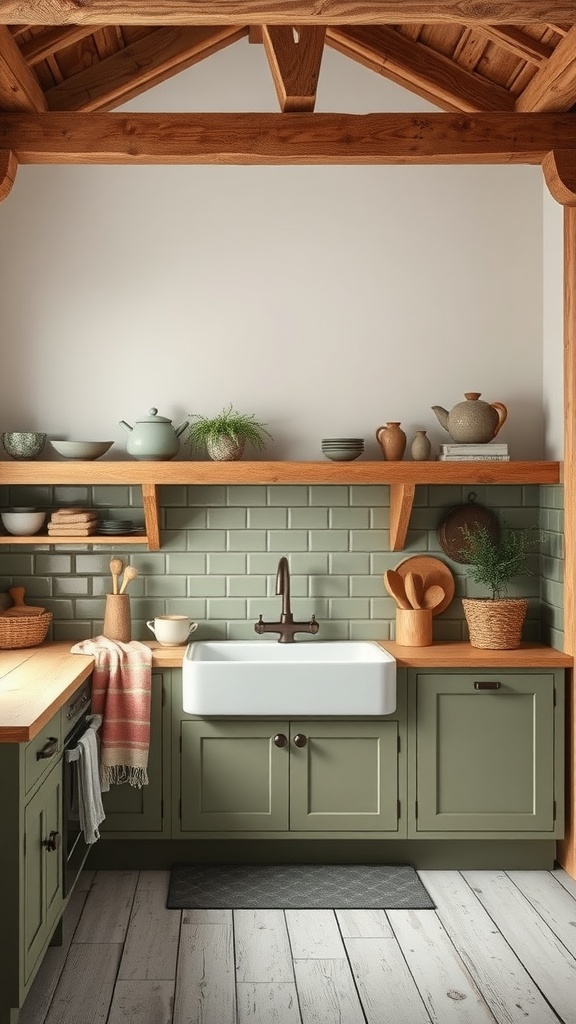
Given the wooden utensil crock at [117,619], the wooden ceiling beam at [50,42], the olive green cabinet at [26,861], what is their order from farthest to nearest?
the wooden utensil crock at [117,619] < the wooden ceiling beam at [50,42] < the olive green cabinet at [26,861]

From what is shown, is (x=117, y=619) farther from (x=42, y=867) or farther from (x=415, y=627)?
(x=42, y=867)

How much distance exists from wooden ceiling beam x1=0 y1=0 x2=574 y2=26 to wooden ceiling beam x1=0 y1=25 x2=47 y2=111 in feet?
2.06

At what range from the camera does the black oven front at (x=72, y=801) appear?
3521mm

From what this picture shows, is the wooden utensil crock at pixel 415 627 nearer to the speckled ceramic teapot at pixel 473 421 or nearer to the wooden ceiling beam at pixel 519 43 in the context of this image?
the speckled ceramic teapot at pixel 473 421

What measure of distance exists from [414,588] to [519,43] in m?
2.21

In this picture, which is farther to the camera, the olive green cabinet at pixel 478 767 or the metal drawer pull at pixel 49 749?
the olive green cabinet at pixel 478 767

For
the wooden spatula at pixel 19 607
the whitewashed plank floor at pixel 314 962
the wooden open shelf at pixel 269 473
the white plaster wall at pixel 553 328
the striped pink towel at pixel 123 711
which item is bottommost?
the whitewashed plank floor at pixel 314 962

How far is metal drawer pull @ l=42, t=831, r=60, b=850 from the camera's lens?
320 cm

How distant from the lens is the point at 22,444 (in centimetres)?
434

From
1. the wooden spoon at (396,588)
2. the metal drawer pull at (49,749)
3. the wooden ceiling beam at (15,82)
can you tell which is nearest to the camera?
the metal drawer pull at (49,749)

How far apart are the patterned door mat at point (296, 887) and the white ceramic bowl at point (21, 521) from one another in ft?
5.03

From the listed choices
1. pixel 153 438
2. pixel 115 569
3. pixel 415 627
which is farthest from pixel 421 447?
pixel 115 569

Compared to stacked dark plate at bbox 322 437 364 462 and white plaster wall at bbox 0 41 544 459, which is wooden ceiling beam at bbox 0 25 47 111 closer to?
white plaster wall at bbox 0 41 544 459

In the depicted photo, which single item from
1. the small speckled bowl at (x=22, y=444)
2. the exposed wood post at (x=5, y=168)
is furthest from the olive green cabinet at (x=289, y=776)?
the exposed wood post at (x=5, y=168)
